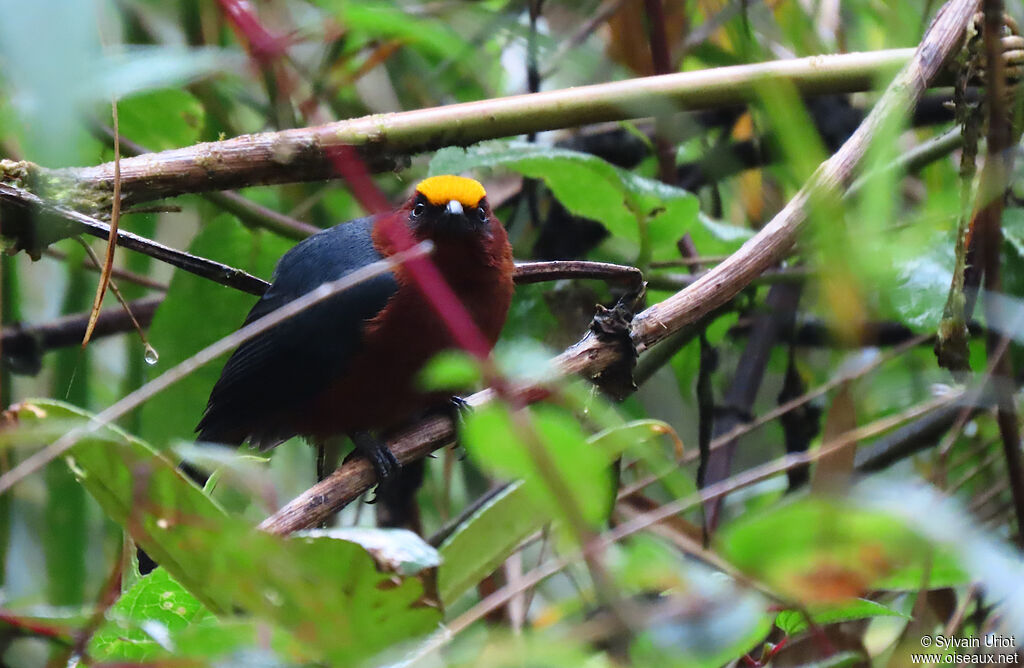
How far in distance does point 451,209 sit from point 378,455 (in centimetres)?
72

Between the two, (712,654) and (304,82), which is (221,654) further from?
(304,82)

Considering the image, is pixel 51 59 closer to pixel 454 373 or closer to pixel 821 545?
pixel 454 373

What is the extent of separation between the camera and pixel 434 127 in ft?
6.81

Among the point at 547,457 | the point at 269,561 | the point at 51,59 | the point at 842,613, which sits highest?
the point at 51,59

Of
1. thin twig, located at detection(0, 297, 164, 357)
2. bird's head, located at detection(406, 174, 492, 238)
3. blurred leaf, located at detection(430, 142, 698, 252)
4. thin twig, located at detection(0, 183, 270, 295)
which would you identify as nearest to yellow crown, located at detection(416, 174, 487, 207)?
bird's head, located at detection(406, 174, 492, 238)

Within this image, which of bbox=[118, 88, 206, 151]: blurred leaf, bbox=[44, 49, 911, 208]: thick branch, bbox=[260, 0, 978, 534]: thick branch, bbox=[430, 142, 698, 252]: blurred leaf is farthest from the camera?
bbox=[118, 88, 206, 151]: blurred leaf

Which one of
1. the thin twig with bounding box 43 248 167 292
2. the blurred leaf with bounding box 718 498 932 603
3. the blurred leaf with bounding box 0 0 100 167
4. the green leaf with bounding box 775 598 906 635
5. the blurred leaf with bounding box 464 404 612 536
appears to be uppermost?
the blurred leaf with bounding box 0 0 100 167

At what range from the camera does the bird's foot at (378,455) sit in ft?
7.04

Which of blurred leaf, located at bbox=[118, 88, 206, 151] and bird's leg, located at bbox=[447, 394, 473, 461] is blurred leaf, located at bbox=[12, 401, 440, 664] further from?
blurred leaf, located at bbox=[118, 88, 206, 151]

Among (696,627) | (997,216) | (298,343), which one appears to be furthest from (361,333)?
(696,627)

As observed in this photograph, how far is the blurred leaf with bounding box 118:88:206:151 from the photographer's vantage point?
109 inches

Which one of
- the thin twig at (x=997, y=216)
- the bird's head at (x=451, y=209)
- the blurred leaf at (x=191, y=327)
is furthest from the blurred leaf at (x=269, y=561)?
the bird's head at (x=451, y=209)

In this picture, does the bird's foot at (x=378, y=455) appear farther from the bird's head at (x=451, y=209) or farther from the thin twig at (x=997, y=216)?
the thin twig at (x=997, y=216)

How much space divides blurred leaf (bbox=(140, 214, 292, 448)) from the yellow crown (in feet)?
1.85
